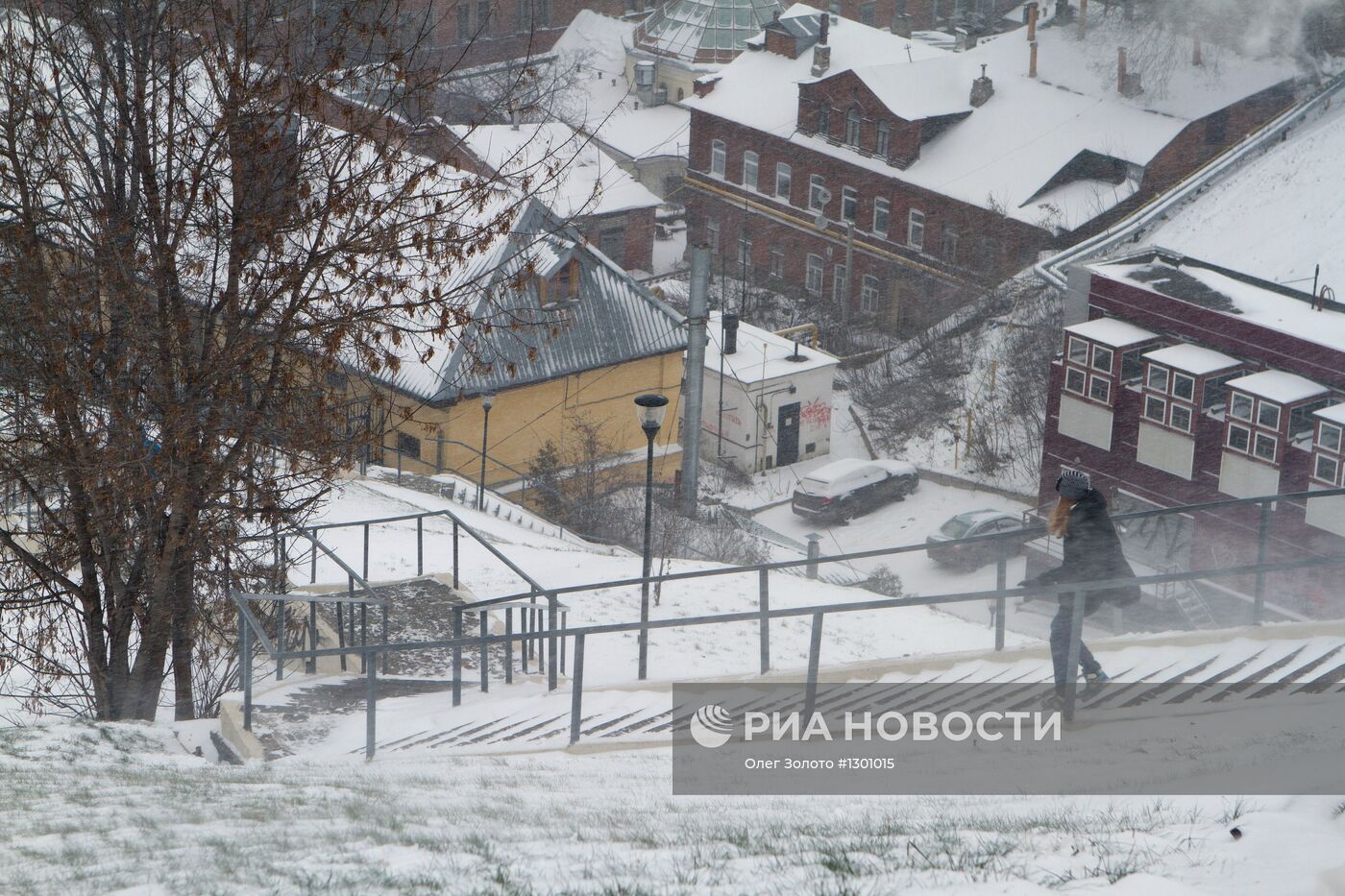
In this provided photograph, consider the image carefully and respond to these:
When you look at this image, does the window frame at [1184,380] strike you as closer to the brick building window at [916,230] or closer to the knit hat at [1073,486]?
the knit hat at [1073,486]

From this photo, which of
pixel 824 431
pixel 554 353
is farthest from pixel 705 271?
pixel 824 431

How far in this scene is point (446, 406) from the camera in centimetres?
2794

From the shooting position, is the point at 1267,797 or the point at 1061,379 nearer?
the point at 1267,797

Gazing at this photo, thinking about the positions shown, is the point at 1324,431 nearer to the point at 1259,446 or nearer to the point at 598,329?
the point at 1259,446

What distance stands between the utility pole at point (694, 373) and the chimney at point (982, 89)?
63.0ft

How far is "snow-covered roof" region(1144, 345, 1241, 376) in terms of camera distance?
25203mm

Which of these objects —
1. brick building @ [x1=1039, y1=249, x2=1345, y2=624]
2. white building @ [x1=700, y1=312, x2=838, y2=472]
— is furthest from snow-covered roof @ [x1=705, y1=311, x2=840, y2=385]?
brick building @ [x1=1039, y1=249, x2=1345, y2=624]

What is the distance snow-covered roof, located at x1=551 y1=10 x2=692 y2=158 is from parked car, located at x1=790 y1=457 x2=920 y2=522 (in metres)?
20.3

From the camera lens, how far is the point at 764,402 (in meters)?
36.5

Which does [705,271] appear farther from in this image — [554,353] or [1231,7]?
[1231,7]

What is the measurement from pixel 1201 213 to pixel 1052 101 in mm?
9989

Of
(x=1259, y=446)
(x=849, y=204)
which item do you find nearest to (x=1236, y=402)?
(x=1259, y=446)

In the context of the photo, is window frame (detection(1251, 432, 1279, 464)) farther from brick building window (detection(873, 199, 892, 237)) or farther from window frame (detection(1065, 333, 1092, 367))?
brick building window (detection(873, 199, 892, 237))

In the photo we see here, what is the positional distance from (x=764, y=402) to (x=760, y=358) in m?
1.75
